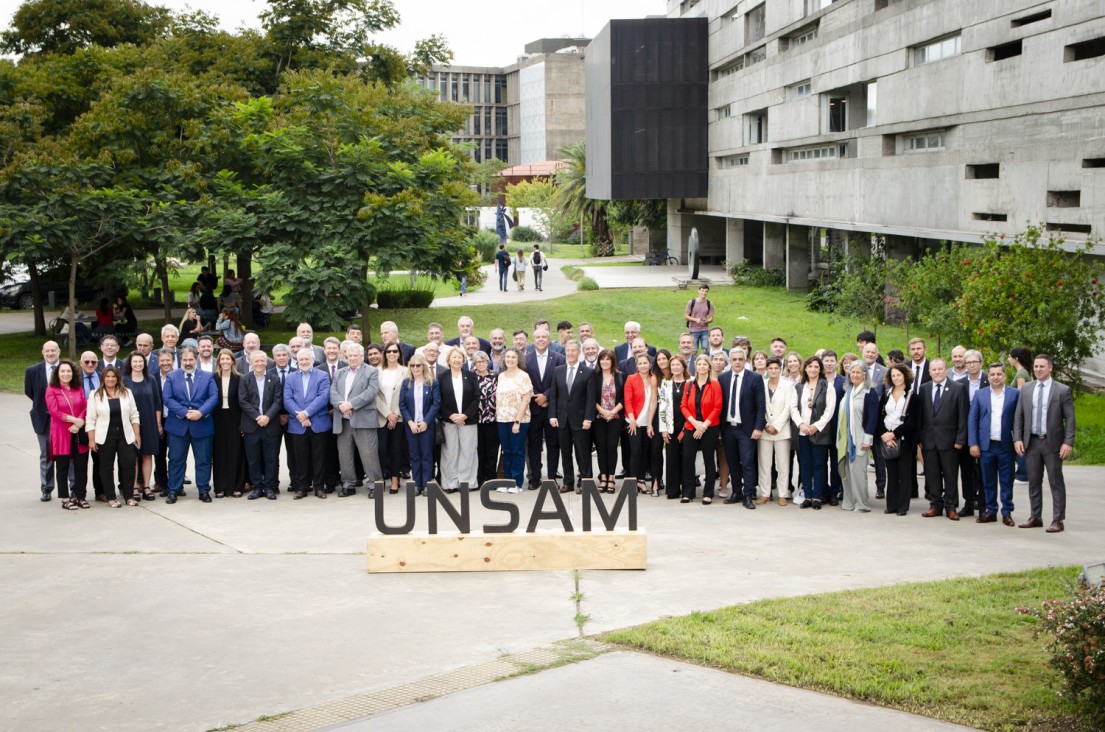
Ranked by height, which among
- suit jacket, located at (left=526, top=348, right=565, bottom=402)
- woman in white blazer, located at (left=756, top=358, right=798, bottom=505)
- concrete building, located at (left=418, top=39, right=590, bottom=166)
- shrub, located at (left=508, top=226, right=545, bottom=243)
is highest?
concrete building, located at (left=418, top=39, right=590, bottom=166)

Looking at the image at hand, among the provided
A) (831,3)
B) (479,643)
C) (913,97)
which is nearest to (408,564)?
(479,643)

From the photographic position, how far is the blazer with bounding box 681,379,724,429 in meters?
13.9

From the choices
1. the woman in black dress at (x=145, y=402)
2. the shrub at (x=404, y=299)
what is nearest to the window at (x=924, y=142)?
the shrub at (x=404, y=299)

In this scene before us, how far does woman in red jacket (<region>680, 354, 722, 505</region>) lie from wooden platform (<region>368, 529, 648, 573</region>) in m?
3.13

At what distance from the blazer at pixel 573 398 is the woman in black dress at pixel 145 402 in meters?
4.85

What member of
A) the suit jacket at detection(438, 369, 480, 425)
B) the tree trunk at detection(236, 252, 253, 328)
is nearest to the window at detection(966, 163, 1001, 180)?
the suit jacket at detection(438, 369, 480, 425)

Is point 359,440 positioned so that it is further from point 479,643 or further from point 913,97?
point 913,97

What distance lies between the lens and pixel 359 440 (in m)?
14.4

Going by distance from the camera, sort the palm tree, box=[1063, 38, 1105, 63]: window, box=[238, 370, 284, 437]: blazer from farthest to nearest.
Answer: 1. the palm tree
2. box=[1063, 38, 1105, 63]: window
3. box=[238, 370, 284, 437]: blazer

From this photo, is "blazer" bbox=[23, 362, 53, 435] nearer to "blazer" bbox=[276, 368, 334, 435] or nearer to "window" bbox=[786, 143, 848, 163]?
"blazer" bbox=[276, 368, 334, 435]

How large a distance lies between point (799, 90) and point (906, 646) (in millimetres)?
34432

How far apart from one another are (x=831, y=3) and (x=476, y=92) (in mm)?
100856

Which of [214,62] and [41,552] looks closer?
[41,552]

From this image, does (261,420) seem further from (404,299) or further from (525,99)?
(525,99)
